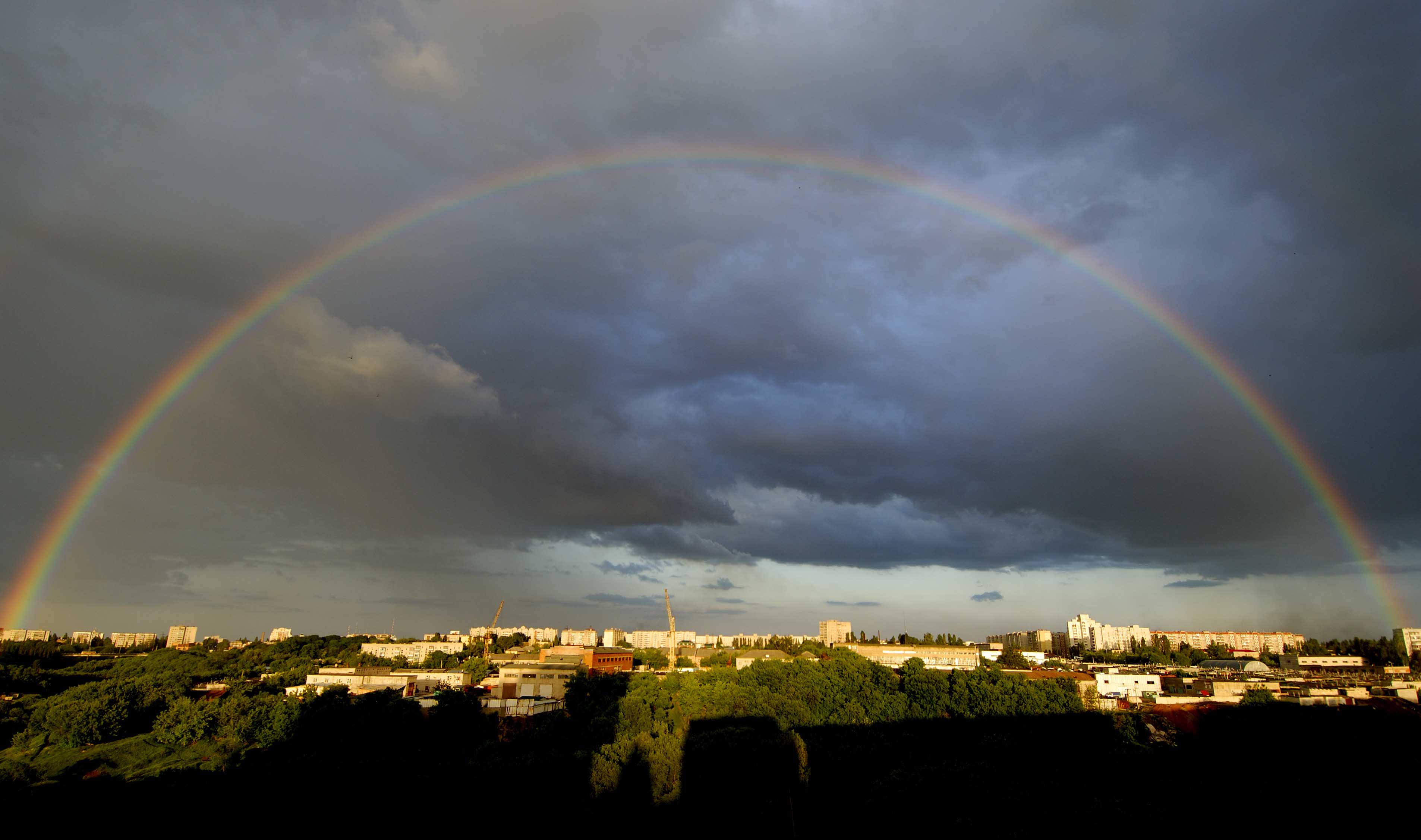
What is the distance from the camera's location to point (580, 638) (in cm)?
14475

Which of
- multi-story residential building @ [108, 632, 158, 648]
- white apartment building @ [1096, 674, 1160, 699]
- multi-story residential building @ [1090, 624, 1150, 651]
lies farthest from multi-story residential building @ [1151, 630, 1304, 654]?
multi-story residential building @ [108, 632, 158, 648]

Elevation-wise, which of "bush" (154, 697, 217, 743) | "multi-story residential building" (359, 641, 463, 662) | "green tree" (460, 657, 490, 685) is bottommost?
"bush" (154, 697, 217, 743)

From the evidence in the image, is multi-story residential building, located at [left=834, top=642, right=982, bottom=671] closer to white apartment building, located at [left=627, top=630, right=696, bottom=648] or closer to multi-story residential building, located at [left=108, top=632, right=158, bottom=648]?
white apartment building, located at [left=627, top=630, right=696, bottom=648]

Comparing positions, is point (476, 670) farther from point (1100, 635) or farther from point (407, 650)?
point (1100, 635)

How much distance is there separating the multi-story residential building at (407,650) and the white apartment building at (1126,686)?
8041 centimetres

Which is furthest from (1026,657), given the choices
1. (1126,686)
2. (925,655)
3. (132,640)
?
(132,640)

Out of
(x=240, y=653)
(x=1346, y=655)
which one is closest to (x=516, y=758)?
(x=240, y=653)

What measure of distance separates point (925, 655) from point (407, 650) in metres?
73.5

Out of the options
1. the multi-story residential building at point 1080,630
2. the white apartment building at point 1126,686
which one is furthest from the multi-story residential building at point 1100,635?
the white apartment building at point 1126,686

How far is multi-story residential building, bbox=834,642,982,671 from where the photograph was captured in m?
66.7

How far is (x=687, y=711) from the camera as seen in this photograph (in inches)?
1500

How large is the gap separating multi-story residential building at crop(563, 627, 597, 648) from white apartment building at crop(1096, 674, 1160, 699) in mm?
100650

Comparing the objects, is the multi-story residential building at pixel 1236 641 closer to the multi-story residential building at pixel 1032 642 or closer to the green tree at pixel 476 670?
the multi-story residential building at pixel 1032 642

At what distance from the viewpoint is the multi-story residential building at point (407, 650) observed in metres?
103
